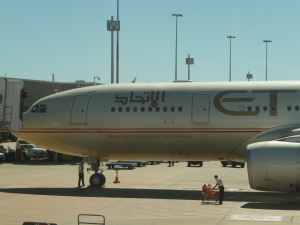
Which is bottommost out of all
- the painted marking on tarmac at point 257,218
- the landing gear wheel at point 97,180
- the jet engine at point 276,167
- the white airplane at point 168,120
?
the painted marking on tarmac at point 257,218

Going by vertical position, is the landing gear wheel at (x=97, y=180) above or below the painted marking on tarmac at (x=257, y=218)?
above

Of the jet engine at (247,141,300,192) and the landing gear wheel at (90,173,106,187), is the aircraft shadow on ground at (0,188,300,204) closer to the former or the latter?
the landing gear wheel at (90,173,106,187)

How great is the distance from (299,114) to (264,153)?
4017 millimetres

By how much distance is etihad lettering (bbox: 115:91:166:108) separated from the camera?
2775 cm

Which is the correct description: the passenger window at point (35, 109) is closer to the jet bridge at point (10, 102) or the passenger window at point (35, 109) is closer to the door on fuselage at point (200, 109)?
the jet bridge at point (10, 102)

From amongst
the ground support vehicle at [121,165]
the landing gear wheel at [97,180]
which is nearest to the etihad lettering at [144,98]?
the landing gear wheel at [97,180]

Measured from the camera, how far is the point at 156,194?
27.5m

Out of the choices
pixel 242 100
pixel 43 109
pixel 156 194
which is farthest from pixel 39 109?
pixel 242 100

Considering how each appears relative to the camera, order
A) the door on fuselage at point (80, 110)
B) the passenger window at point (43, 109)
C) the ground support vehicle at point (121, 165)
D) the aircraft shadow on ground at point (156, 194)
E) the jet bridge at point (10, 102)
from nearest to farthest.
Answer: the aircraft shadow on ground at point (156, 194) < the jet bridge at point (10, 102) < the door on fuselage at point (80, 110) < the passenger window at point (43, 109) < the ground support vehicle at point (121, 165)

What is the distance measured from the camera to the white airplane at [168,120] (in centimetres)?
2623

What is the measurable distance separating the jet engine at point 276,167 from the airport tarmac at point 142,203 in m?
0.92

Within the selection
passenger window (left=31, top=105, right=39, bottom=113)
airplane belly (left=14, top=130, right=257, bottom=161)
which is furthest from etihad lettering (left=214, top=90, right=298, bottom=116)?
passenger window (left=31, top=105, right=39, bottom=113)

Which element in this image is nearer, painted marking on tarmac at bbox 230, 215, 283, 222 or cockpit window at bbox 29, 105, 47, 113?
painted marking on tarmac at bbox 230, 215, 283, 222

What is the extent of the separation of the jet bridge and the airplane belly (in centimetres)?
316
